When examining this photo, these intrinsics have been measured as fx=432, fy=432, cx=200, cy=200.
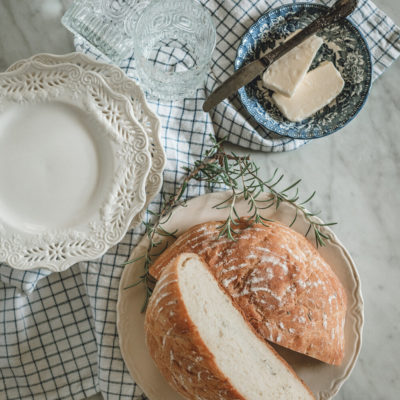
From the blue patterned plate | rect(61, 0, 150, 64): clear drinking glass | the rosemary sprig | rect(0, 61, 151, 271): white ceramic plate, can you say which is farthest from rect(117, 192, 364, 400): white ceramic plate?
rect(61, 0, 150, 64): clear drinking glass

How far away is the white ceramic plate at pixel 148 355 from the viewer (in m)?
1.17

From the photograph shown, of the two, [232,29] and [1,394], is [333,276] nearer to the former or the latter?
[232,29]

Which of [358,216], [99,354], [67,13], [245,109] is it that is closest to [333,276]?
[358,216]

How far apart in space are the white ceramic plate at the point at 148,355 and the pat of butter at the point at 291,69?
1.11ft

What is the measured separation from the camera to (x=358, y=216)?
135cm

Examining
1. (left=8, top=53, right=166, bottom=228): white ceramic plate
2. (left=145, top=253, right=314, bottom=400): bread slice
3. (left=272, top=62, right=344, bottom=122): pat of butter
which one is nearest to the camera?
(left=145, top=253, right=314, bottom=400): bread slice

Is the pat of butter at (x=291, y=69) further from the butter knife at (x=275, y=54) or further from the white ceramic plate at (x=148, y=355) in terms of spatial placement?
the white ceramic plate at (x=148, y=355)

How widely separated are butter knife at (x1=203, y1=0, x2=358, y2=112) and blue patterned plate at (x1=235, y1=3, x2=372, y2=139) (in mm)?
79

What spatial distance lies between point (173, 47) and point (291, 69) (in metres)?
0.35

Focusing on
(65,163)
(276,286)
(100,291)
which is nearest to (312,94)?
(276,286)

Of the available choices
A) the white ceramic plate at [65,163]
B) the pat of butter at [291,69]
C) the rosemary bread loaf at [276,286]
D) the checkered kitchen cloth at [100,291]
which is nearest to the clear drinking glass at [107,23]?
the checkered kitchen cloth at [100,291]

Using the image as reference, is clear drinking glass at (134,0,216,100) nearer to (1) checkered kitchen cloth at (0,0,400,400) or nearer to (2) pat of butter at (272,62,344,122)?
(1) checkered kitchen cloth at (0,0,400,400)

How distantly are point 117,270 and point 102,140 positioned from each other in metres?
0.37

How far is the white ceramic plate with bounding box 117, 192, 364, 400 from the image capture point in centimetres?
117
